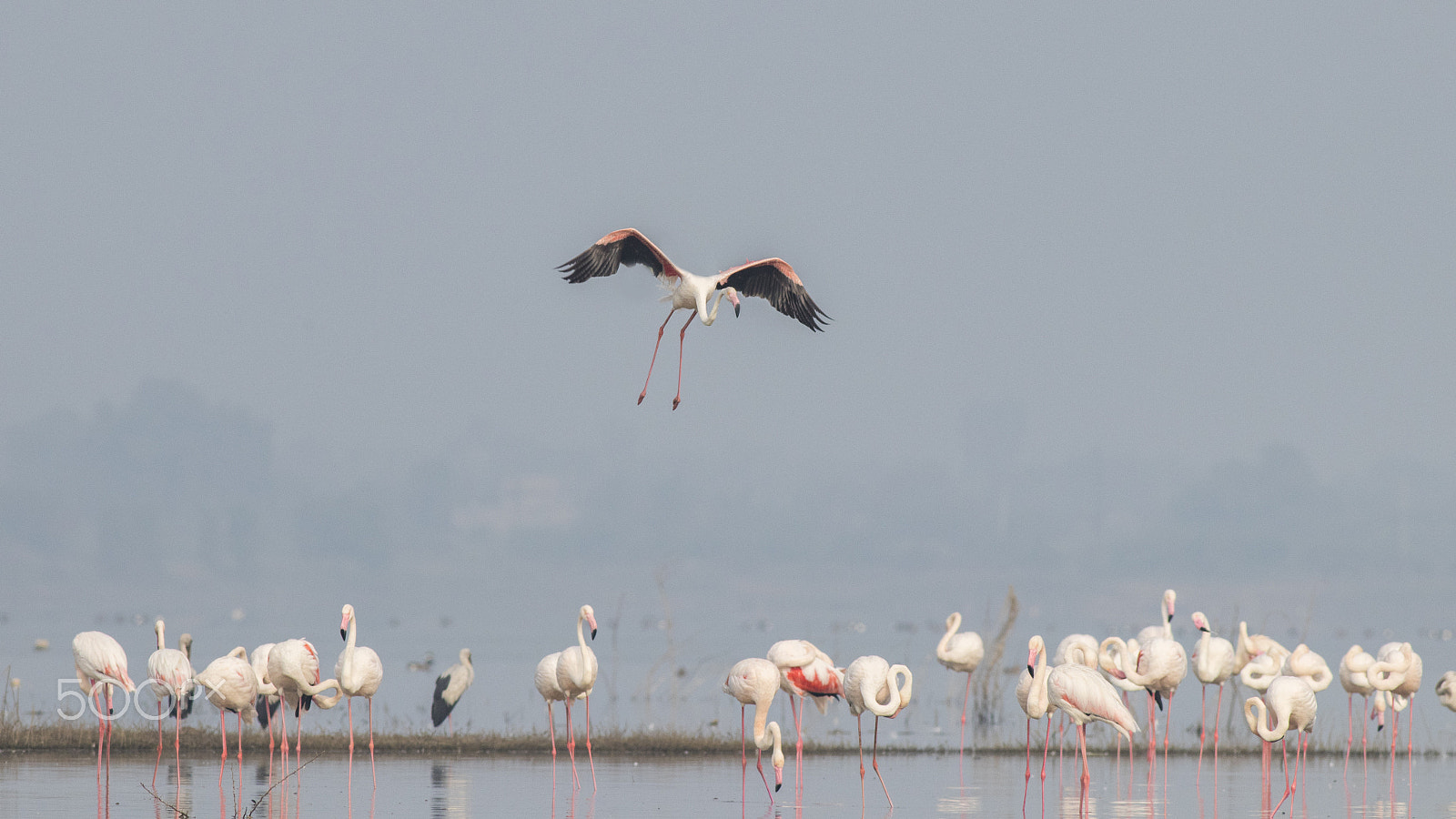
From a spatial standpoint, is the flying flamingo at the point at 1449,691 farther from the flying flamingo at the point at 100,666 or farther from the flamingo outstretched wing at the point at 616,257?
the flying flamingo at the point at 100,666

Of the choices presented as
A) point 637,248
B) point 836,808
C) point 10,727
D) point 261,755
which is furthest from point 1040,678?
point 10,727

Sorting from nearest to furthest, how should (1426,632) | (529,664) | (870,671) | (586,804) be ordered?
(586,804), (870,671), (529,664), (1426,632)

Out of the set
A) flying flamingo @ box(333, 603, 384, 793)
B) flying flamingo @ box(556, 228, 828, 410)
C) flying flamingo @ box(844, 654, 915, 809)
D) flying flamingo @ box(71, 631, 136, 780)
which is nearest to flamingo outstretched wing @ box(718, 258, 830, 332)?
flying flamingo @ box(556, 228, 828, 410)

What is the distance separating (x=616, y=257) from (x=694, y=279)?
737 millimetres

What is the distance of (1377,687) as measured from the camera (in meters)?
20.8

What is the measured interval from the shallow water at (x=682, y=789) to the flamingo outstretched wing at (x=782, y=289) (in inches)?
175

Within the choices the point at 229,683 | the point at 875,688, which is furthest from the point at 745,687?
the point at 229,683

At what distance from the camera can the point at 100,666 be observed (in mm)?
16031

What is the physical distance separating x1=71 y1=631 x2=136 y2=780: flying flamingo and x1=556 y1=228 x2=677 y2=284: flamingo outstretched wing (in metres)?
5.80

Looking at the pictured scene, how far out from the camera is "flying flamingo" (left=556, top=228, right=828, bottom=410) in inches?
574

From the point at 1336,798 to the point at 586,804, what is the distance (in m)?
7.23

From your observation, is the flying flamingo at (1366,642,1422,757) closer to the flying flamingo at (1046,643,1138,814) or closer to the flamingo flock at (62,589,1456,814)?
the flamingo flock at (62,589,1456,814)

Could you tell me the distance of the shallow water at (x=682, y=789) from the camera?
14.1 metres

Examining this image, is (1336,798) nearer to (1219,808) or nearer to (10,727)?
(1219,808)
